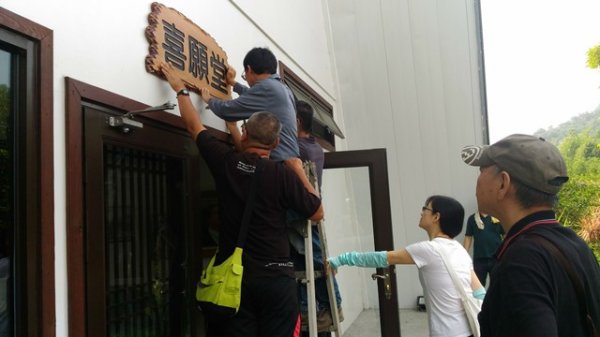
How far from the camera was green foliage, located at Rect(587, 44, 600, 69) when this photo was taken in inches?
540

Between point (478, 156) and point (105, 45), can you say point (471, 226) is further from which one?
point (105, 45)

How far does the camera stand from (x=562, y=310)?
3.94 ft

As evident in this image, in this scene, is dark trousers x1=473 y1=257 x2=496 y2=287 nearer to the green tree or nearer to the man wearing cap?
the man wearing cap

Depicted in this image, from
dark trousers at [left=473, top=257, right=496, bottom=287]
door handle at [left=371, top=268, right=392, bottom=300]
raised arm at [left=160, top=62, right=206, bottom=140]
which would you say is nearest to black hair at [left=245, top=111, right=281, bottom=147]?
raised arm at [left=160, top=62, right=206, bottom=140]

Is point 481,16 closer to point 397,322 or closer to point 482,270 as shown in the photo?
point 482,270

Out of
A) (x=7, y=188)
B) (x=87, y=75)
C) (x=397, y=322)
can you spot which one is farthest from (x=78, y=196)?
(x=397, y=322)

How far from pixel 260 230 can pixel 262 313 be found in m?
0.37

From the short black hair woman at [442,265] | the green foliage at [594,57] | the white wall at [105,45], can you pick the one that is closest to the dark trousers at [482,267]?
the short black hair woman at [442,265]

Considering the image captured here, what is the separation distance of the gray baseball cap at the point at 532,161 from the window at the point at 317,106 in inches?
127

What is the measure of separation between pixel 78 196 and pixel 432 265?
5.72ft

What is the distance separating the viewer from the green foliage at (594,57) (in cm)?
1370

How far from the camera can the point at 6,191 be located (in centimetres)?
167

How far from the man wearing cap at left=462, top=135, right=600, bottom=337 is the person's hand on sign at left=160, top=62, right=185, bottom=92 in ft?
5.16

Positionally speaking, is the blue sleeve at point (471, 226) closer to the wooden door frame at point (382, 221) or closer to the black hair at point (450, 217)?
the wooden door frame at point (382, 221)
